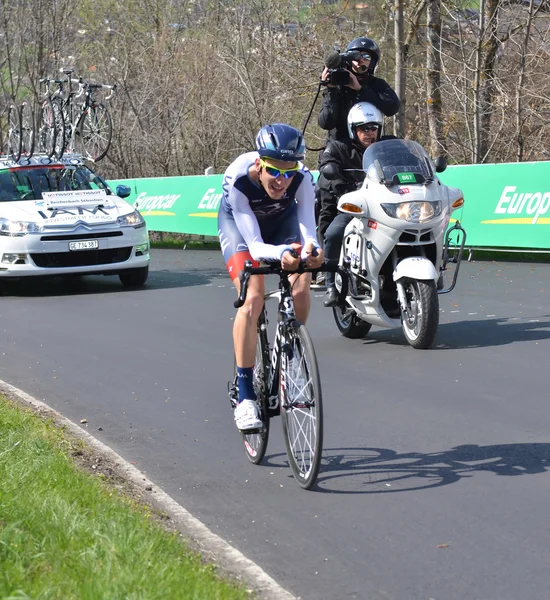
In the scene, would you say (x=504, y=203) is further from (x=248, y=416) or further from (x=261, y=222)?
(x=248, y=416)

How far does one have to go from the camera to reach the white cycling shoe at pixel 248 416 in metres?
6.15

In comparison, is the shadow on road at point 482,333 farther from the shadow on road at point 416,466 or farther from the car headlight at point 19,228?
the car headlight at point 19,228

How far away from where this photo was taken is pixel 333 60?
10977 millimetres

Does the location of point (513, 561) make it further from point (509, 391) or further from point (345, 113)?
point (345, 113)

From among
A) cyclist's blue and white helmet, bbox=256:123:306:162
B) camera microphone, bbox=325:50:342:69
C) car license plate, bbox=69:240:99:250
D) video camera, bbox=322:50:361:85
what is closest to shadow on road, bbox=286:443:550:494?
cyclist's blue and white helmet, bbox=256:123:306:162

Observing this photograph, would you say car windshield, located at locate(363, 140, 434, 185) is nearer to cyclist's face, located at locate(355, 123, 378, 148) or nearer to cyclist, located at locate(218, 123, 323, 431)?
cyclist's face, located at locate(355, 123, 378, 148)

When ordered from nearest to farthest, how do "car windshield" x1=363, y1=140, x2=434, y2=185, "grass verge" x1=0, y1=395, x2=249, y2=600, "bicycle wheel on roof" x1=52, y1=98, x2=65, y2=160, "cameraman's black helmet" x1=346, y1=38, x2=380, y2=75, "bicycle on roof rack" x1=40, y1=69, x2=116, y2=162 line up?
"grass verge" x1=0, y1=395, x2=249, y2=600 → "car windshield" x1=363, y1=140, x2=434, y2=185 → "cameraman's black helmet" x1=346, y1=38, x2=380, y2=75 → "bicycle wheel on roof" x1=52, y1=98, x2=65, y2=160 → "bicycle on roof rack" x1=40, y1=69, x2=116, y2=162

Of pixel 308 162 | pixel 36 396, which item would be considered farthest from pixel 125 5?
pixel 36 396

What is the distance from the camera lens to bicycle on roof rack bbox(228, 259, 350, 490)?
222 inches

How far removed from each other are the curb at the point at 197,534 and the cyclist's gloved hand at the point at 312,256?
4.38 ft

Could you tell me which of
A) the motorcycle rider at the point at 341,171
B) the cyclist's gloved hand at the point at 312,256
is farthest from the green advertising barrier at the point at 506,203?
the cyclist's gloved hand at the point at 312,256

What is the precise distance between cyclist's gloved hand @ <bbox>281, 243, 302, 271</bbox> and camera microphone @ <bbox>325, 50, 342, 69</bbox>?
5.40 metres

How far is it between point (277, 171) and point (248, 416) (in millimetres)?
1286

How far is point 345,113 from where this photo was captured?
11.3 m
